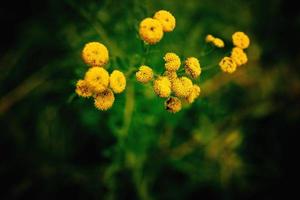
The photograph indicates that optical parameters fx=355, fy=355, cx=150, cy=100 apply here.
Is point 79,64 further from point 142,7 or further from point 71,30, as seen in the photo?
point 142,7

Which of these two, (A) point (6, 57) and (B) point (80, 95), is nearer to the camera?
(B) point (80, 95)

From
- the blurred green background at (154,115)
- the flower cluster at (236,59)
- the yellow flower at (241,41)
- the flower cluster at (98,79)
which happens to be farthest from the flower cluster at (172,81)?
the blurred green background at (154,115)

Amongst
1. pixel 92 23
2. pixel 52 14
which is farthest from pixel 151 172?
pixel 52 14

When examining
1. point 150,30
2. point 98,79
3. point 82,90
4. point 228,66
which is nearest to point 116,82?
point 98,79

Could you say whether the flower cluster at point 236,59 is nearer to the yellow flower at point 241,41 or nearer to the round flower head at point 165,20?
the yellow flower at point 241,41

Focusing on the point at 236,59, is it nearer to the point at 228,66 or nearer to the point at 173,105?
the point at 228,66

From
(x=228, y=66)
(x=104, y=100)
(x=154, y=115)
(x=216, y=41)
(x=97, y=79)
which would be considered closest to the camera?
(x=97, y=79)
